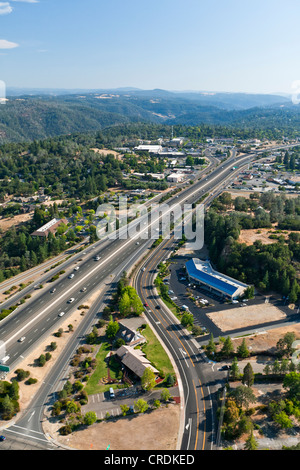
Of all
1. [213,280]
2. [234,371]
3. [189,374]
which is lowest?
[189,374]

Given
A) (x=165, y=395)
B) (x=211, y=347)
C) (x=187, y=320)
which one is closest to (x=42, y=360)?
(x=165, y=395)

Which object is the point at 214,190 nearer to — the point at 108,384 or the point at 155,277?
the point at 155,277

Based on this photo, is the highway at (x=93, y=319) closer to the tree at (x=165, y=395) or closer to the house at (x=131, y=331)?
the tree at (x=165, y=395)

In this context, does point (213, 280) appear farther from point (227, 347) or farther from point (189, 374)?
point (189, 374)

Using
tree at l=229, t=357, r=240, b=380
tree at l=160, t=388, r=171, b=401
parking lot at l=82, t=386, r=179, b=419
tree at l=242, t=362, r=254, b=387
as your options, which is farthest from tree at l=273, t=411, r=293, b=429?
tree at l=160, t=388, r=171, b=401

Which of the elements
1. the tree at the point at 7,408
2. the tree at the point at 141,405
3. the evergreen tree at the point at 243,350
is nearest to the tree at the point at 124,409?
the tree at the point at 141,405

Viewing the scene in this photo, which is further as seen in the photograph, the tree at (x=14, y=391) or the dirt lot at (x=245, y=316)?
the dirt lot at (x=245, y=316)
